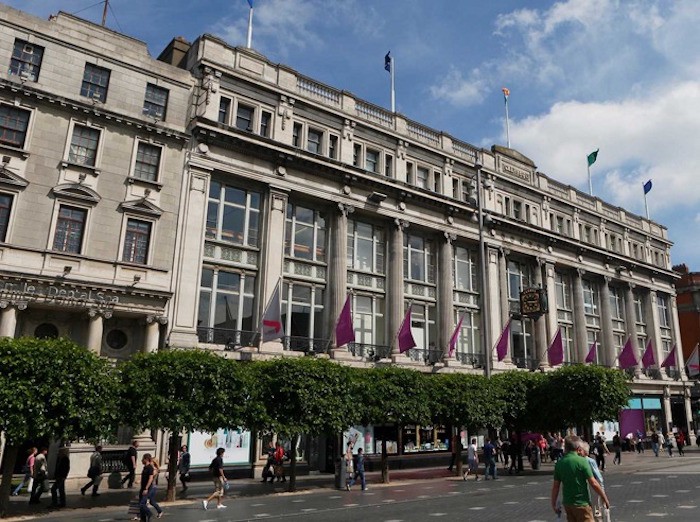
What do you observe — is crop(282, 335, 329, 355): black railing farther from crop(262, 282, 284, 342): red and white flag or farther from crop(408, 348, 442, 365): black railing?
crop(408, 348, 442, 365): black railing

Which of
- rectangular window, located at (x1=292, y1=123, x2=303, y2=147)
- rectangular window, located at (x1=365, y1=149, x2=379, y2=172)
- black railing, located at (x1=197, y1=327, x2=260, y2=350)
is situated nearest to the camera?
black railing, located at (x1=197, y1=327, x2=260, y2=350)

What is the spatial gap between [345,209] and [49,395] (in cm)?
1977

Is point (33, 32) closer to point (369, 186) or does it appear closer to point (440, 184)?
point (369, 186)

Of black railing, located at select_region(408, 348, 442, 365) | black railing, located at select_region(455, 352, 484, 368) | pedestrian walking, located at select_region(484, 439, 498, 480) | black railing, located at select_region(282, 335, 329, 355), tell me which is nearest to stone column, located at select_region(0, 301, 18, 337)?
black railing, located at select_region(282, 335, 329, 355)

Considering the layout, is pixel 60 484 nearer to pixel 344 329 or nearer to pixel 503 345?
pixel 344 329

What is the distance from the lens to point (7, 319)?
71.4 ft

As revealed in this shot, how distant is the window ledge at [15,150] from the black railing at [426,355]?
72.5 ft

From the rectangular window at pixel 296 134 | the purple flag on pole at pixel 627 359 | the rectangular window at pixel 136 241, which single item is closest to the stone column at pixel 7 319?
the rectangular window at pixel 136 241

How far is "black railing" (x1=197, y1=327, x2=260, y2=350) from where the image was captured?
1056 inches

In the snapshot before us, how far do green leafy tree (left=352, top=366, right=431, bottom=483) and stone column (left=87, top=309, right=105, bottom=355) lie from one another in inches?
424

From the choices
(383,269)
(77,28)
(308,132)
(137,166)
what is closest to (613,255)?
(383,269)

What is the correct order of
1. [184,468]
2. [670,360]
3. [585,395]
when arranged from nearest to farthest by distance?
[184,468]
[585,395]
[670,360]

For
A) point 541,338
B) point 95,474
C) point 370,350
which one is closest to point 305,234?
point 370,350

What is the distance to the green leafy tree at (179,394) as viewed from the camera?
18.7m
